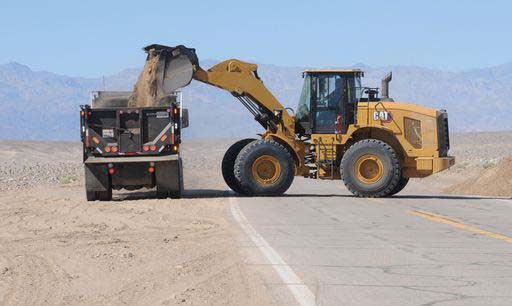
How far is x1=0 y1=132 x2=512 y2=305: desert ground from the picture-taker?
9680 millimetres

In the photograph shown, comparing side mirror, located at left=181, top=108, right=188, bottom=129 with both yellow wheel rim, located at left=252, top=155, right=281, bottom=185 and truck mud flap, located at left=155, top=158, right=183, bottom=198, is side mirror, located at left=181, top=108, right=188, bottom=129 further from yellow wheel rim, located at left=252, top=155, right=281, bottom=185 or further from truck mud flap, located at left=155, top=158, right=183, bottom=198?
yellow wheel rim, located at left=252, top=155, right=281, bottom=185

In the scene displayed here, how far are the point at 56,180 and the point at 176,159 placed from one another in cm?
1721

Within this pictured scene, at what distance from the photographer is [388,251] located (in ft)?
42.6

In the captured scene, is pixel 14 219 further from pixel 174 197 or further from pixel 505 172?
pixel 505 172

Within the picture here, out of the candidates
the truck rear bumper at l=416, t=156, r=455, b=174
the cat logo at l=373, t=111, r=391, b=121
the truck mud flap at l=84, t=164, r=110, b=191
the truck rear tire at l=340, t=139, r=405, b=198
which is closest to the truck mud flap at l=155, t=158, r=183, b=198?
the truck mud flap at l=84, t=164, r=110, b=191

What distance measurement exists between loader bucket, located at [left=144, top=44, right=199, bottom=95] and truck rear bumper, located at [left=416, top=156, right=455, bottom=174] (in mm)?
6209

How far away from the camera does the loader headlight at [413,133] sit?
25094 millimetres

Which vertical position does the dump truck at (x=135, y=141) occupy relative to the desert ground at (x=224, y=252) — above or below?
above

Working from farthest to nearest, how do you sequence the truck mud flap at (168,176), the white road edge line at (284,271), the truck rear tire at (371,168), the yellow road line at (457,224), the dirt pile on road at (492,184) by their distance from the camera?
the dirt pile on road at (492,184) < the truck rear tire at (371,168) < the truck mud flap at (168,176) < the yellow road line at (457,224) < the white road edge line at (284,271)

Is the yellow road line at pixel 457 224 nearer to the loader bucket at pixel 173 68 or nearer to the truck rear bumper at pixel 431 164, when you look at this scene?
the truck rear bumper at pixel 431 164

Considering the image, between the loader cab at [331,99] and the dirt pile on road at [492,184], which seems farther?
the dirt pile on road at [492,184]

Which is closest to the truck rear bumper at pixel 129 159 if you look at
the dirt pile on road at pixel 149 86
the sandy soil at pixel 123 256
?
the sandy soil at pixel 123 256

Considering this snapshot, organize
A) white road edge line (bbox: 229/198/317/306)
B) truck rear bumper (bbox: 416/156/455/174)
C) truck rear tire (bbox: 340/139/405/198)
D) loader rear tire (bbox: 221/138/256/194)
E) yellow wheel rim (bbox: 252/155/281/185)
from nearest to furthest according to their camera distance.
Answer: white road edge line (bbox: 229/198/317/306) → truck rear tire (bbox: 340/139/405/198) → truck rear bumper (bbox: 416/156/455/174) → yellow wheel rim (bbox: 252/155/281/185) → loader rear tire (bbox: 221/138/256/194)

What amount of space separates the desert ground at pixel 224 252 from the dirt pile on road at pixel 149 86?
2931 mm
